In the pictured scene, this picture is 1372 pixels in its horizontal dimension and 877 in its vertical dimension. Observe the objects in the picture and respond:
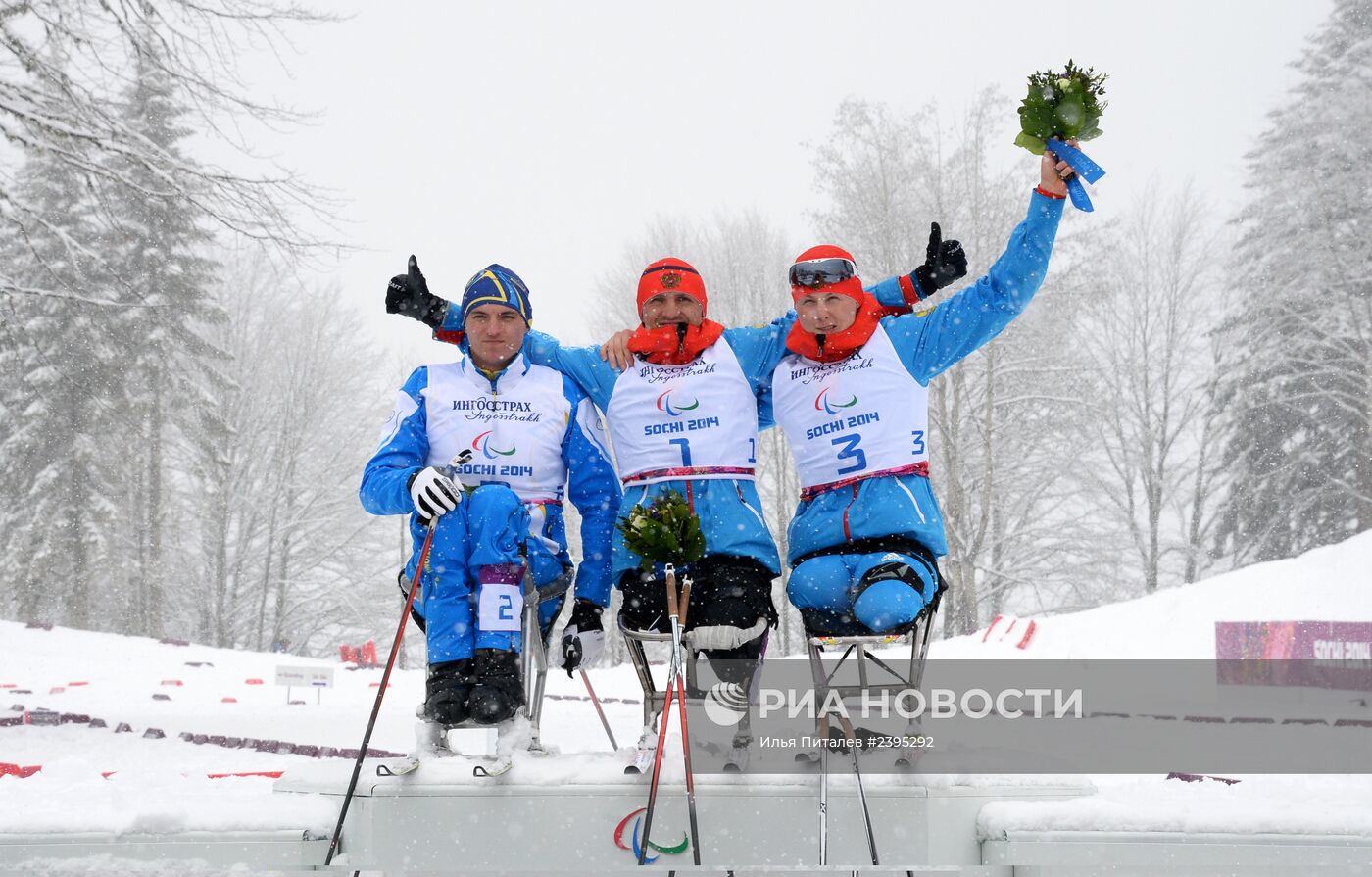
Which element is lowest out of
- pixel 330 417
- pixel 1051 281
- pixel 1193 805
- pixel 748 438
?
pixel 1193 805

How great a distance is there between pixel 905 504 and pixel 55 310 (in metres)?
21.6

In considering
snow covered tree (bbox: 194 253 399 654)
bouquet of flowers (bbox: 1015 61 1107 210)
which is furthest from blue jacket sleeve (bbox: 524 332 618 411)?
snow covered tree (bbox: 194 253 399 654)

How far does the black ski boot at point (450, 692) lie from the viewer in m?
3.32

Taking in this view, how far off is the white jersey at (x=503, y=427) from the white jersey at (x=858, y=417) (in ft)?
3.16

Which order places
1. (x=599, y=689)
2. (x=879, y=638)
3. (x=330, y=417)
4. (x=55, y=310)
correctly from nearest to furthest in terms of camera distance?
(x=879, y=638), (x=599, y=689), (x=55, y=310), (x=330, y=417)

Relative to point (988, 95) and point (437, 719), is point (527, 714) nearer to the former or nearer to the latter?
point (437, 719)

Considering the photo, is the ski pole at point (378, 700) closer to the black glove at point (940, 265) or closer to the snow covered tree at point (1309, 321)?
the black glove at point (940, 265)

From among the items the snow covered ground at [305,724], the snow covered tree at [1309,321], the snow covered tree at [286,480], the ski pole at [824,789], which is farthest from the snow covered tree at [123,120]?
the snow covered tree at [1309,321]

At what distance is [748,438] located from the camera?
3.99m

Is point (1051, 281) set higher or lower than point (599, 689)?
higher

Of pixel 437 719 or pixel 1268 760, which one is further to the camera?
pixel 1268 760

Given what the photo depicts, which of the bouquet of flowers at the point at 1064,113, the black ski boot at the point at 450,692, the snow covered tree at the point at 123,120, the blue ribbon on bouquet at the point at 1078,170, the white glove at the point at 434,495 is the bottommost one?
the black ski boot at the point at 450,692

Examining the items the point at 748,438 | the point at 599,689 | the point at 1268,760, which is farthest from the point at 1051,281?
the point at 748,438

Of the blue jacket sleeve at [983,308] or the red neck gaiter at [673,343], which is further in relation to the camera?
the red neck gaiter at [673,343]
